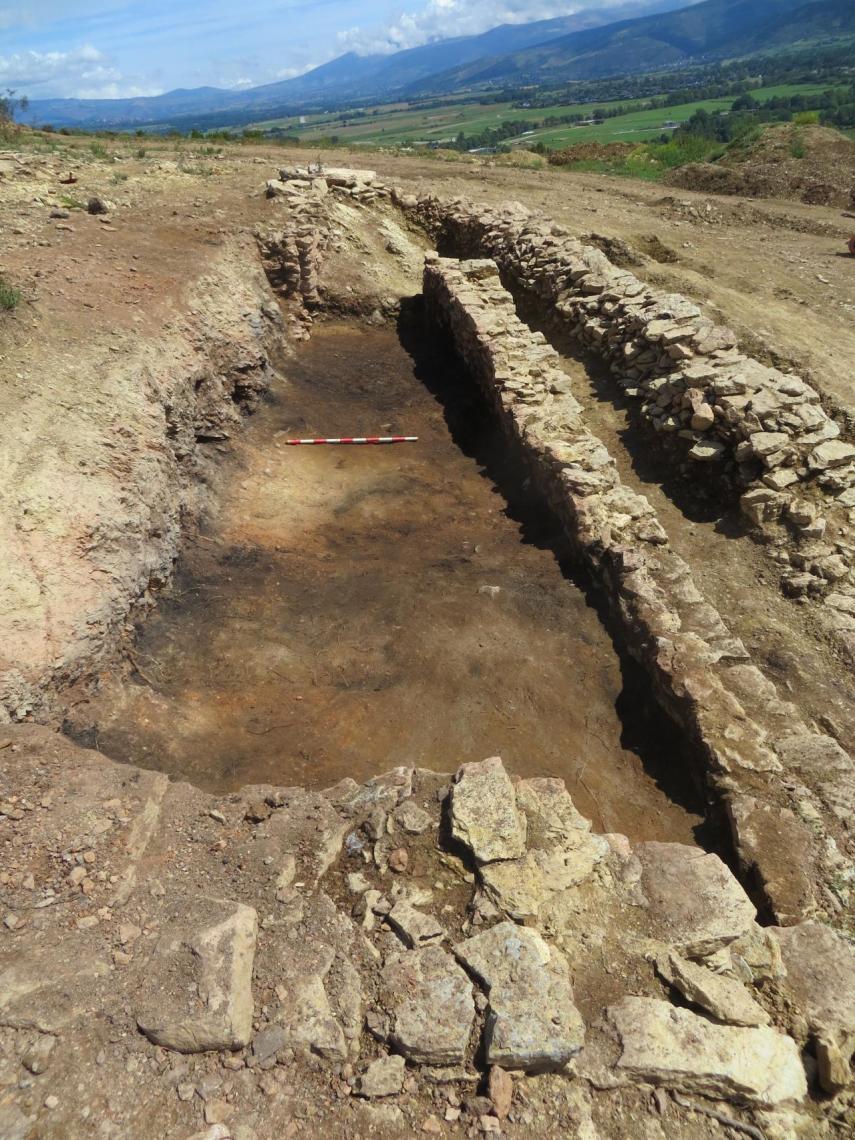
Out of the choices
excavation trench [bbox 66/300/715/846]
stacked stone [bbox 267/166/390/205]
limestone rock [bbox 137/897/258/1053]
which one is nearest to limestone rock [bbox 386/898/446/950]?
limestone rock [bbox 137/897/258/1053]

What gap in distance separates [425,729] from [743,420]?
20.0 ft

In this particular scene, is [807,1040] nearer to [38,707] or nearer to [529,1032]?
[529,1032]

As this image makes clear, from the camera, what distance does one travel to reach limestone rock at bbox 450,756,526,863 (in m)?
4.50

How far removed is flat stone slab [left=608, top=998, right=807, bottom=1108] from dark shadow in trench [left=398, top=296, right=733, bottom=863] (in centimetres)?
184

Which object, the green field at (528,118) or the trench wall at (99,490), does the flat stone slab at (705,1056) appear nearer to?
the trench wall at (99,490)

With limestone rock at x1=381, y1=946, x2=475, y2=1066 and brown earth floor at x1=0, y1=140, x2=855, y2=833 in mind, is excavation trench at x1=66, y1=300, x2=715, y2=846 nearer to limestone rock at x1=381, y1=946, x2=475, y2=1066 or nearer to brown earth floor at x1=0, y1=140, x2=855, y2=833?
brown earth floor at x1=0, y1=140, x2=855, y2=833

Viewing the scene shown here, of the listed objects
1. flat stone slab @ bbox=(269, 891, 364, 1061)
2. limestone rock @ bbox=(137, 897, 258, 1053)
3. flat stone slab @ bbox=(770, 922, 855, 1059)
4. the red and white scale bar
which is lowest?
flat stone slab @ bbox=(770, 922, 855, 1059)

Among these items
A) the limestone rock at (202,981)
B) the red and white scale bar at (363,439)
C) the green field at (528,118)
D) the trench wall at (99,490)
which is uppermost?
the green field at (528,118)

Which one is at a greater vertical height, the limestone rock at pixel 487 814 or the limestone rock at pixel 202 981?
the limestone rock at pixel 202 981

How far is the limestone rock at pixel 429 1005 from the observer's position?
11.6ft

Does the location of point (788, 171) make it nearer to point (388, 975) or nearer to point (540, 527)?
point (540, 527)

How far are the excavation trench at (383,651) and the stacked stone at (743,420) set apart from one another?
253cm

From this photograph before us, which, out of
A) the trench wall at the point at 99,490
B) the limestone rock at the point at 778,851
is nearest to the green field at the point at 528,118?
the trench wall at the point at 99,490

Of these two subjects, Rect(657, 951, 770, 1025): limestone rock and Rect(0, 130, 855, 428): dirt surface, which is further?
Rect(0, 130, 855, 428): dirt surface
